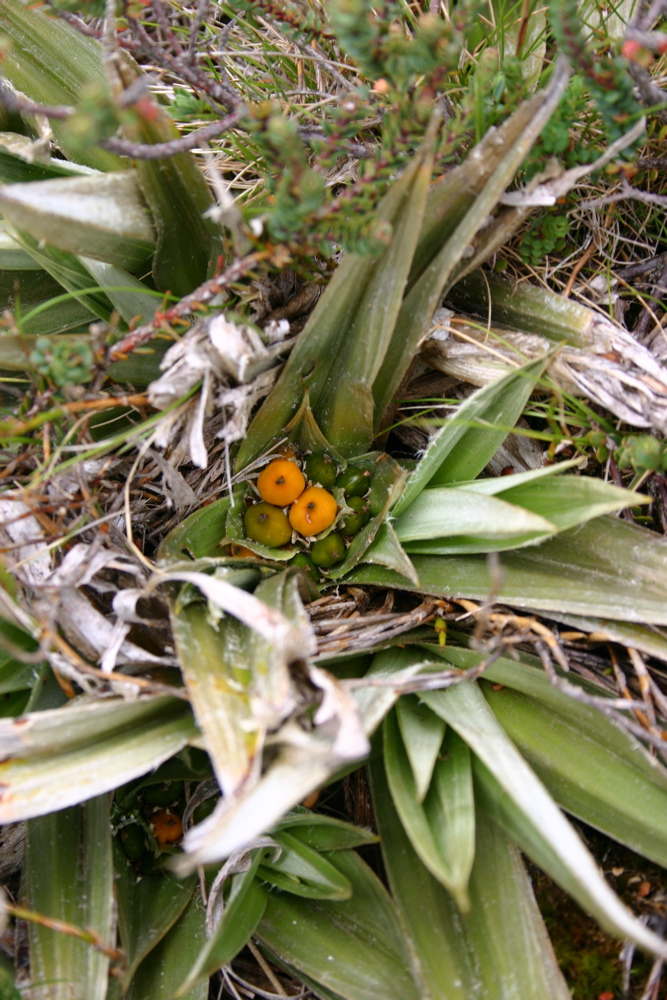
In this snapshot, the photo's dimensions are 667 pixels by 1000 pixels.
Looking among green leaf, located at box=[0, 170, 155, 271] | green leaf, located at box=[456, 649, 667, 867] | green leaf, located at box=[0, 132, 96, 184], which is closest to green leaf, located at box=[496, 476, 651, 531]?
green leaf, located at box=[456, 649, 667, 867]

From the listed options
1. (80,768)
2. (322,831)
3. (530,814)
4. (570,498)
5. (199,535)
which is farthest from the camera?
(199,535)

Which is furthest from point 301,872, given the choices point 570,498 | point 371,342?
point 371,342

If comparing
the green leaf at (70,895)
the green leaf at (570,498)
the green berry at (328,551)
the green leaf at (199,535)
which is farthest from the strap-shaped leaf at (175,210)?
the green leaf at (70,895)

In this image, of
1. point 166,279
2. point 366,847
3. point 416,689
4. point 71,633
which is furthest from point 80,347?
point 366,847

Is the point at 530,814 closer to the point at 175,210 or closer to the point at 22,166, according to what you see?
the point at 175,210

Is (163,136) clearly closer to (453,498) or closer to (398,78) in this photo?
(398,78)

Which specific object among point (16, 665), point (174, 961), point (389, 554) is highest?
point (389, 554)

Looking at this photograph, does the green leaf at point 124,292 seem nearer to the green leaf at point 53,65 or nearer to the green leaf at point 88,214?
the green leaf at point 88,214
